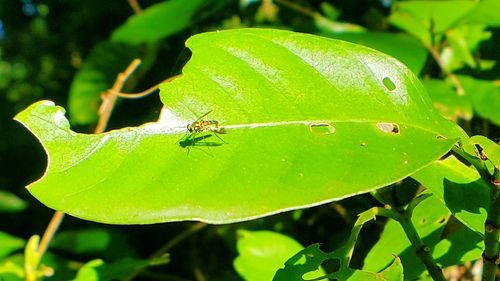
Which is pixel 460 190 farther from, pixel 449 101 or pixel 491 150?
pixel 449 101

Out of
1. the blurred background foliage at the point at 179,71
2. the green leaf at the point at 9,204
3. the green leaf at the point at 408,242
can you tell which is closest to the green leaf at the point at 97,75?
the blurred background foliage at the point at 179,71

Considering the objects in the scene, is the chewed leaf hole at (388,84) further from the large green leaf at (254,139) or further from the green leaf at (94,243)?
the green leaf at (94,243)

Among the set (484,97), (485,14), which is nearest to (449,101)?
(484,97)

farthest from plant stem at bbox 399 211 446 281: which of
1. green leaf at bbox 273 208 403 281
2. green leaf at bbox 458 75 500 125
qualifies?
green leaf at bbox 458 75 500 125

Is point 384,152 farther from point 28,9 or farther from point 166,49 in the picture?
point 28,9

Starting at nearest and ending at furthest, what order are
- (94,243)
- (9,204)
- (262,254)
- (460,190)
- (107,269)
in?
(460,190) < (107,269) < (262,254) < (94,243) < (9,204)
